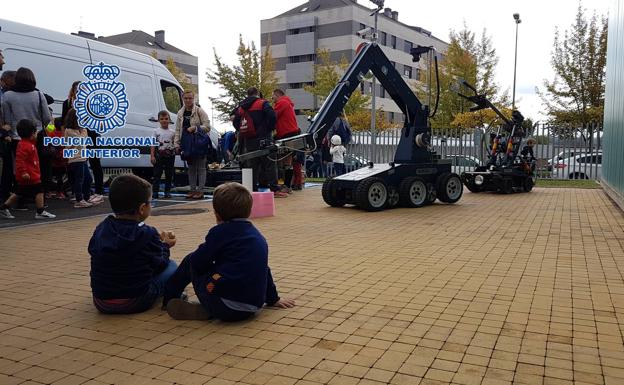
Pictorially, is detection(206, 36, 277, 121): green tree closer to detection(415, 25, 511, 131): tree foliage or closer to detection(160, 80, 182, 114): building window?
detection(415, 25, 511, 131): tree foliage

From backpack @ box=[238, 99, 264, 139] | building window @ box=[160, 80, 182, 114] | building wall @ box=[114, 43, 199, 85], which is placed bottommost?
backpack @ box=[238, 99, 264, 139]

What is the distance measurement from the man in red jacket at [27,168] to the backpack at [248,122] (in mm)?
4476

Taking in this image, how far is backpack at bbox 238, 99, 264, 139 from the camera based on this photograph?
38.4 ft

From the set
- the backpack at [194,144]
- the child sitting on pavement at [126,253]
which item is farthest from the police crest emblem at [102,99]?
the child sitting on pavement at [126,253]

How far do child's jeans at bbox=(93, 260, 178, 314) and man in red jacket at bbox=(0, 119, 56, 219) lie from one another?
469 cm

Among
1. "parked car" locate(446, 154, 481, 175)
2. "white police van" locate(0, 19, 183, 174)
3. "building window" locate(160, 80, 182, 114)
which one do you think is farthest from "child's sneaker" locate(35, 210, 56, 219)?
"parked car" locate(446, 154, 481, 175)

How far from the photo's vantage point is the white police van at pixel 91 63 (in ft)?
33.9

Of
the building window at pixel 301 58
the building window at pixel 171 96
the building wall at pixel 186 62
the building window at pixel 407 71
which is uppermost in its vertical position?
the building wall at pixel 186 62

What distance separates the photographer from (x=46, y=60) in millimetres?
10820

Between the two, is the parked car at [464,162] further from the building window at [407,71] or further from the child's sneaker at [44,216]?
the building window at [407,71]

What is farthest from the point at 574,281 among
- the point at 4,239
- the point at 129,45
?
the point at 129,45

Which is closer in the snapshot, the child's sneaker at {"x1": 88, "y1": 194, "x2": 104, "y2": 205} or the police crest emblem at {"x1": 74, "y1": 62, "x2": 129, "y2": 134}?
the child's sneaker at {"x1": 88, "y1": 194, "x2": 104, "y2": 205}

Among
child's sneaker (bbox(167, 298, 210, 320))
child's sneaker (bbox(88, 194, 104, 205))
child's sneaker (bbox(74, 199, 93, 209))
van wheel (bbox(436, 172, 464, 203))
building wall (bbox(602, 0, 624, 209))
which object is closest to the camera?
child's sneaker (bbox(167, 298, 210, 320))

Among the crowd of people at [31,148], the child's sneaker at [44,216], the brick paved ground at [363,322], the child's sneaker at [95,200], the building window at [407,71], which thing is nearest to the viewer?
the brick paved ground at [363,322]
